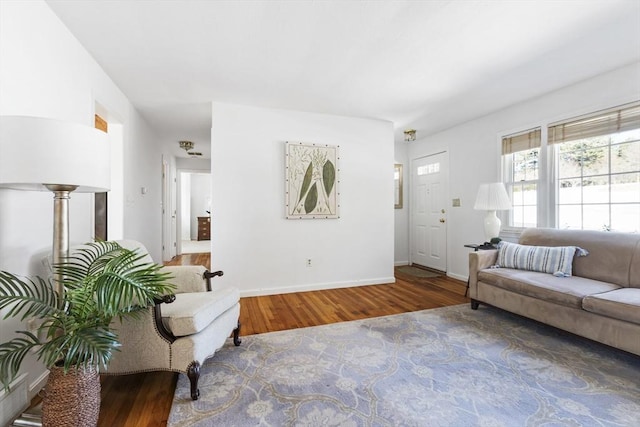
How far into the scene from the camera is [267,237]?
3.43 m

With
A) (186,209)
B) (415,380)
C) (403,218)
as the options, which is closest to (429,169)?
(403,218)

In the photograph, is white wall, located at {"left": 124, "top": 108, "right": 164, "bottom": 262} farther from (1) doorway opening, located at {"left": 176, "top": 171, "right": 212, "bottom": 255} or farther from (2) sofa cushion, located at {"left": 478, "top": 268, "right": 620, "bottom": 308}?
(1) doorway opening, located at {"left": 176, "top": 171, "right": 212, "bottom": 255}

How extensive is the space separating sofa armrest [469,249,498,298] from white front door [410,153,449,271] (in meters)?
1.53

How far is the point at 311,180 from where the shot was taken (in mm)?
3561

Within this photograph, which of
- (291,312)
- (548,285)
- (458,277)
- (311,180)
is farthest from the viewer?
(458,277)

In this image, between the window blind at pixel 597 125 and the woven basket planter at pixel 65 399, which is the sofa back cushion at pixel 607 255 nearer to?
the window blind at pixel 597 125

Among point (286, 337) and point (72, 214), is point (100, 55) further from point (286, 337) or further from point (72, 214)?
point (286, 337)

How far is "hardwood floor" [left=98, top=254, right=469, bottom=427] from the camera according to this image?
1.46m

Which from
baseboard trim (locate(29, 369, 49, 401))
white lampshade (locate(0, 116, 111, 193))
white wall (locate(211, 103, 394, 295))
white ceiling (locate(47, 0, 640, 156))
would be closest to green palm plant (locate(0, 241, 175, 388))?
white lampshade (locate(0, 116, 111, 193))

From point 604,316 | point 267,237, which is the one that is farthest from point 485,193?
point 267,237

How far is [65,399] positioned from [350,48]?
2660mm

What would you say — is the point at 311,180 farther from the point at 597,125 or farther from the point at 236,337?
the point at 597,125

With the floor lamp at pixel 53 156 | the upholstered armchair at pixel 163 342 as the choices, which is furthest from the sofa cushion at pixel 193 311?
the floor lamp at pixel 53 156

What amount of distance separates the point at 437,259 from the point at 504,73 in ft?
9.71
